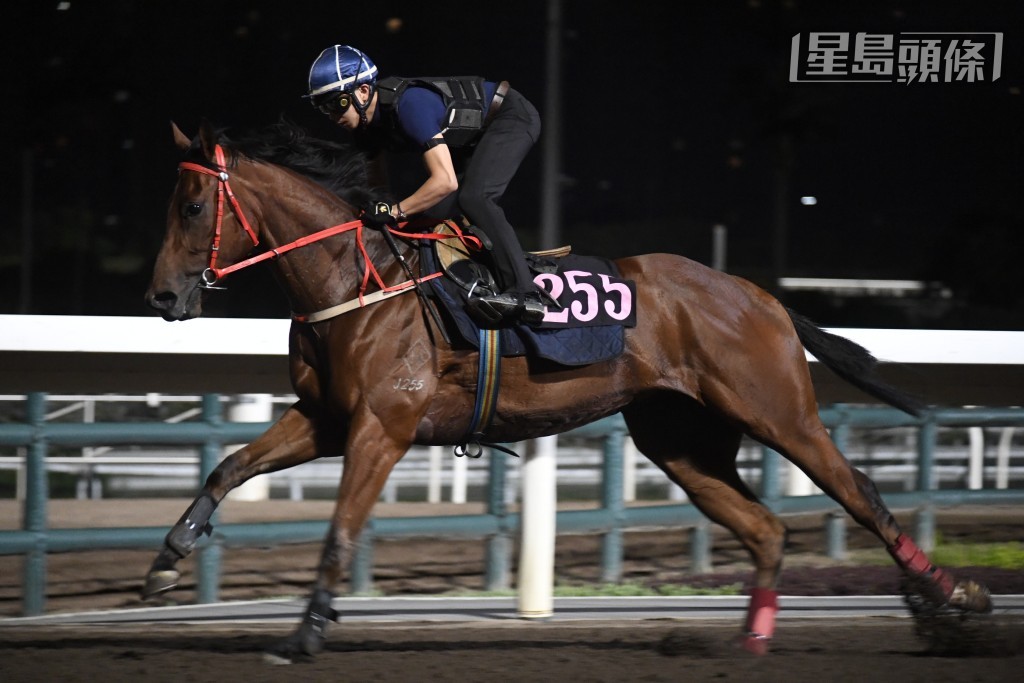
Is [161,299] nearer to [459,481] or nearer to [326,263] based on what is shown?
[326,263]

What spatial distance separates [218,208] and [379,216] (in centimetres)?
56

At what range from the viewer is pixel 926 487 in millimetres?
7281

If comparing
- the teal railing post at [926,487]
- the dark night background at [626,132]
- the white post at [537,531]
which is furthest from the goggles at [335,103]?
the teal railing post at [926,487]

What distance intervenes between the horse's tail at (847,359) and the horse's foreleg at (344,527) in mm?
1851

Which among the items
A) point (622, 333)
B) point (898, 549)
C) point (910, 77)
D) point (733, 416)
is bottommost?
point (898, 549)

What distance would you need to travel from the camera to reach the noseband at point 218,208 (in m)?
4.34

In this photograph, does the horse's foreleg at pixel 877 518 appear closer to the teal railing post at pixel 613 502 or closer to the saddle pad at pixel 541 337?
the saddle pad at pixel 541 337

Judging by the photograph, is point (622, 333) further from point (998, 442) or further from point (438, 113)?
point (998, 442)

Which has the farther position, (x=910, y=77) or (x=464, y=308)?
(x=910, y=77)

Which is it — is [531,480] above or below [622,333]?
below

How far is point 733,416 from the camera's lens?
4.85 m

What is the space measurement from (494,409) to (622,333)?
0.57 metres

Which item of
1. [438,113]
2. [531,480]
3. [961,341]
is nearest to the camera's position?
[438,113]

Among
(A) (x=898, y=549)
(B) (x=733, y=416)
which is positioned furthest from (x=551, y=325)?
(A) (x=898, y=549)
